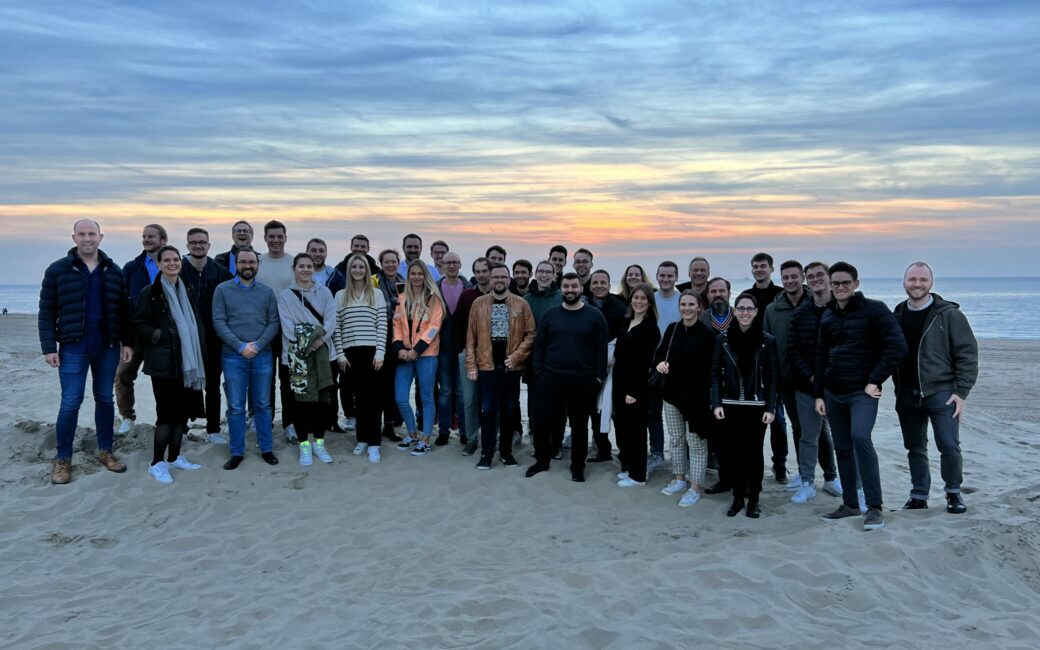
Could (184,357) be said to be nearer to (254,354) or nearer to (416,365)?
(254,354)

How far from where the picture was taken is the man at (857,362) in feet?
17.7

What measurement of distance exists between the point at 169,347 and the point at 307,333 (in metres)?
1.25

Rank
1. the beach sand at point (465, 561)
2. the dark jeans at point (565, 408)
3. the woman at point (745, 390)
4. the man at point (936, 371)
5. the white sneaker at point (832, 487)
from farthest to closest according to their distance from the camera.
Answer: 1. the dark jeans at point (565, 408)
2. the white sneaker at point (832, 487)
3. the woman at point (745, 390)
4. the man at point (936, 371)
5. the beach sand at point (465, 561)

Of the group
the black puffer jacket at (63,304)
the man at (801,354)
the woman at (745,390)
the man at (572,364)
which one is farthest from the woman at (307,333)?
the man at (801,354)

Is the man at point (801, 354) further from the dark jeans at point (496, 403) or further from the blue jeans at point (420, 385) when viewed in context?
the blue jeans at point (420, 385)

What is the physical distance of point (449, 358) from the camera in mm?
7672

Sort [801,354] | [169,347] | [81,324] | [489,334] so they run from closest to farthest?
[801,354] → [81,324] → [169,347] → [489,334]

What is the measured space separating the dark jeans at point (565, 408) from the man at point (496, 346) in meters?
0.38

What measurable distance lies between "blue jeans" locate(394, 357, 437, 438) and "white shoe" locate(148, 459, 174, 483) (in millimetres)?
2342

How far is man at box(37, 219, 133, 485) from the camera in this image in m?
6.38

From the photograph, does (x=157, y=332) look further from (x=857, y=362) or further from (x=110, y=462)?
(x=857, y=362)

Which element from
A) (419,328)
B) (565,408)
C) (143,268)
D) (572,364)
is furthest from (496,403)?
(143,268)

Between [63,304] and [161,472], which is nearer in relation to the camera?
[63,304]

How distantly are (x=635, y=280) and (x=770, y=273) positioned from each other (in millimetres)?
1363
